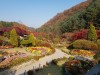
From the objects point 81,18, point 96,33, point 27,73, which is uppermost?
point 81,18

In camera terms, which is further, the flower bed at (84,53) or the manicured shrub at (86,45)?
the manicured shrub at (86,45)

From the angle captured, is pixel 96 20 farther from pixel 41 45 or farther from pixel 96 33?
pixel 41 45

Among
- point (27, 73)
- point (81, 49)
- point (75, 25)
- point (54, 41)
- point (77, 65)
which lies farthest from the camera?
point (75, 25)

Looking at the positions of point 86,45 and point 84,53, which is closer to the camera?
point 84,53

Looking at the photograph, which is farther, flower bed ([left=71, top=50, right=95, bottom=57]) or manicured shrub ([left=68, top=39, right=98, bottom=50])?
manicured shrub ([left=68, top=39, right=98, bottom=50])

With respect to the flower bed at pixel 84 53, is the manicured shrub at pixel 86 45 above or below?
above

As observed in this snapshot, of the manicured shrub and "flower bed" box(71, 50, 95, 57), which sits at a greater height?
the manicured shrub

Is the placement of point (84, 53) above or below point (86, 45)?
below

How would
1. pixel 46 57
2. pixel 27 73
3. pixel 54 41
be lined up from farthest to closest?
pixel 54 41 < pixel 46 57 < pixel 27 73

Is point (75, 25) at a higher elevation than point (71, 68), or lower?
higher

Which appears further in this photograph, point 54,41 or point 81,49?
point 54,41

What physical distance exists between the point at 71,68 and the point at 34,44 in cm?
2138

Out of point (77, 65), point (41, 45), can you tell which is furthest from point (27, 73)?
point (41, 45)

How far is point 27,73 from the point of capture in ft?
79.9
